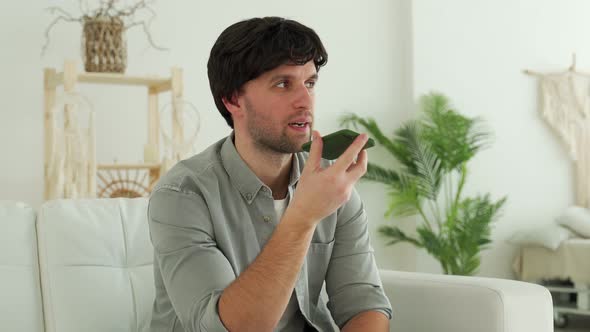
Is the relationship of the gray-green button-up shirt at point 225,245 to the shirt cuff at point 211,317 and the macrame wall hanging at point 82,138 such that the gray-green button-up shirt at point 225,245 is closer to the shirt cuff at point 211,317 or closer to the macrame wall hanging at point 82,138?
the shirt cuff at point 211,317

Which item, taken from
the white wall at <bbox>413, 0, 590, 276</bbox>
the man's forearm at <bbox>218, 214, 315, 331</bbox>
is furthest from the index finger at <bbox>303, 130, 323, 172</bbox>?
the white wall at <bbox>413, 0, 590, 276</bbox>

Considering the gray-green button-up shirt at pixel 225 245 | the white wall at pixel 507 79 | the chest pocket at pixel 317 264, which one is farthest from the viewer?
the white wall at pixel 507 79

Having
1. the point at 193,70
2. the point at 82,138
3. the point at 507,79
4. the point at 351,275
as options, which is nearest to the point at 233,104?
the point at 351,275

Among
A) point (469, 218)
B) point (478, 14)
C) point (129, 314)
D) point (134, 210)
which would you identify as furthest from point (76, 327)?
point (478, 14)

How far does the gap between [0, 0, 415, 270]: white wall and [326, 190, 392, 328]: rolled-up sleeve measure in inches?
121

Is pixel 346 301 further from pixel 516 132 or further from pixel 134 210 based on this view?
pixel 516 132

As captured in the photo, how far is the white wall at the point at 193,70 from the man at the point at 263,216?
2.96 m

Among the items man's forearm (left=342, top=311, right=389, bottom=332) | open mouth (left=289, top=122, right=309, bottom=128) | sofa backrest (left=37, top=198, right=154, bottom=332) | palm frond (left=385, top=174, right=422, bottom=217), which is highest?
→ open mouth (left=289, top=122, right=309, bottom=128)

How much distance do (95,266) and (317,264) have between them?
0.56 meters

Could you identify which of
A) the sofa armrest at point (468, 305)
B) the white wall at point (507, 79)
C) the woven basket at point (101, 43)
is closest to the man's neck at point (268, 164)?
the sofa armrest at point (468, 305)

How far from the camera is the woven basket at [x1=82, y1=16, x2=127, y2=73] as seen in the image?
4113mm

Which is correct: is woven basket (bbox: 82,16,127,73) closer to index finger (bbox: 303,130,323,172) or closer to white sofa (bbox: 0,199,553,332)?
white sofa (bbox: 0,199,553,332)

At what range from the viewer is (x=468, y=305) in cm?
200

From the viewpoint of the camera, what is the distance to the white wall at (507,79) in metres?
6.07
